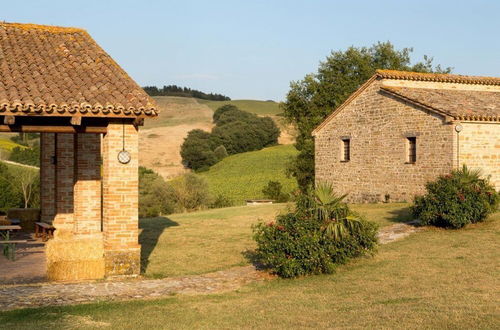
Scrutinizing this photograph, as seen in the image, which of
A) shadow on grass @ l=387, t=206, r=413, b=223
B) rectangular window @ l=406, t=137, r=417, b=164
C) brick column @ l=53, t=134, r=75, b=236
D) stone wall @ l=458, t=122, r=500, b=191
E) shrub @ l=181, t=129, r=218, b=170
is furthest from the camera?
shrub @ l=181, t=129, r=218, b=170

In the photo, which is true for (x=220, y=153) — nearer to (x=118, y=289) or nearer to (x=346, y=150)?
(x=346, y=150)

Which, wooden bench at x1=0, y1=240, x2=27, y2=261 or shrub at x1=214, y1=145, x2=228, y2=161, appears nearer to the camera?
wooden bench at x1=0, y1=240, x2=27, y2=261

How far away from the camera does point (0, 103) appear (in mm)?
10492

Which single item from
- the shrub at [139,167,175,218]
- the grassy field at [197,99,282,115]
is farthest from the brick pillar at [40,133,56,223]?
the grassy field at [197,99,282,115]

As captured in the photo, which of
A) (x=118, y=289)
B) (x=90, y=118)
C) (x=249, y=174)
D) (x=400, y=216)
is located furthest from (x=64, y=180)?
(x=249, y=174)

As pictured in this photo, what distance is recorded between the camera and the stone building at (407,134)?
22.1 meters

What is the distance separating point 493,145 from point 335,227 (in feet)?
43.0

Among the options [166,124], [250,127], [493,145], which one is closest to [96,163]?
[493,145]

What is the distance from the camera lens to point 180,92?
11500 cm

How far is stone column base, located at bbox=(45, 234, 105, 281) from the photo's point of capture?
10.9 metres

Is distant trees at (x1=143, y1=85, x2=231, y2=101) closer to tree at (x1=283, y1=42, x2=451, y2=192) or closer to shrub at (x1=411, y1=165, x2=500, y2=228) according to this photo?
tree at (x1=283, y1=42, x2=451, y2=192)

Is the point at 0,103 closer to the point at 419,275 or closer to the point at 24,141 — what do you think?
the point at 419,275

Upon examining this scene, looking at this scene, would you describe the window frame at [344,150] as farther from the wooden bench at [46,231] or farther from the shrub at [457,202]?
the wooden bench at [46,231]

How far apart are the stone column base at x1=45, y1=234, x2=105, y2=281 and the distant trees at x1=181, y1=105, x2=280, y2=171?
5736 cm
